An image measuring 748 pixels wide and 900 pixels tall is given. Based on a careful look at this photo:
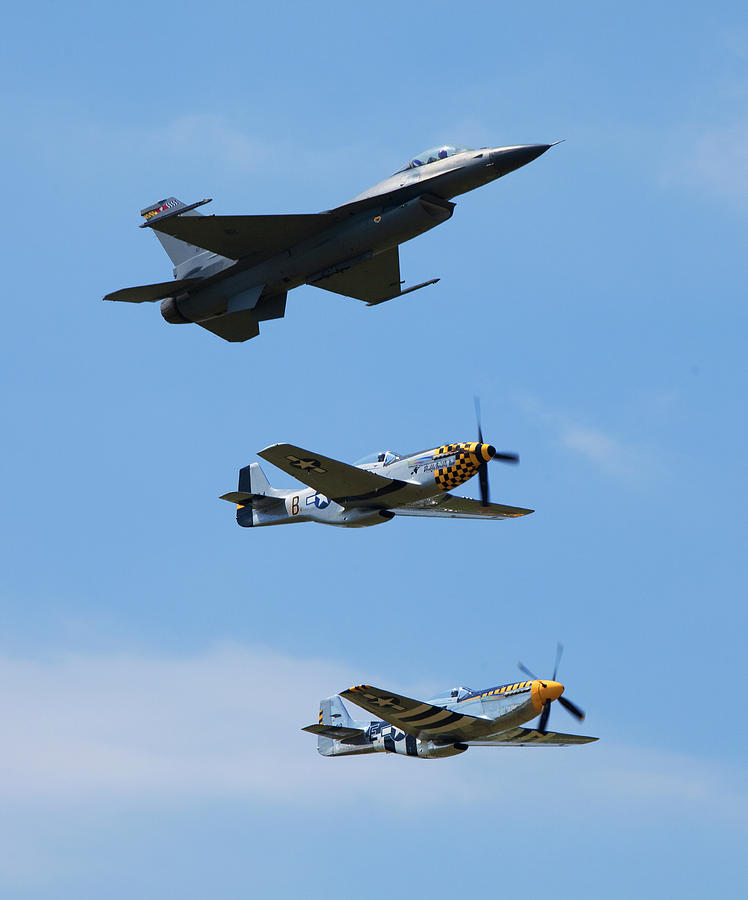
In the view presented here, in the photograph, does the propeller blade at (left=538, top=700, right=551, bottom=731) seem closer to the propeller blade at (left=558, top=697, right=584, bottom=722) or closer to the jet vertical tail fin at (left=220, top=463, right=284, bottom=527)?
the propeller blade at (left=558, top=697, right=584, bottom=722)

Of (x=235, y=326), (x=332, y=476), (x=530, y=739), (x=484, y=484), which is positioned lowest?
(x=530, y=739)

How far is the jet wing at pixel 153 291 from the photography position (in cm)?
5325

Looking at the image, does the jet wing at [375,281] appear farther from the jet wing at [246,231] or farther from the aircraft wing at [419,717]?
the aircraft wing at [419,717]

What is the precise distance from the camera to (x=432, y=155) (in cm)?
5156

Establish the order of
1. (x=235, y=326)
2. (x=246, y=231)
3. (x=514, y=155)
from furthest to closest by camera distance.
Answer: (x=235, y=326) → (x=246, y=231) → (x=514, y=155)

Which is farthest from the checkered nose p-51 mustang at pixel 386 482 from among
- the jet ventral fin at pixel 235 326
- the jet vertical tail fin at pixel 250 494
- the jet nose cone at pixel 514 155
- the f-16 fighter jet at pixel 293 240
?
the jet nose cone at pixel 514 155

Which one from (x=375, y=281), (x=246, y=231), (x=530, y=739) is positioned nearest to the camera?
(x=246, y=231)

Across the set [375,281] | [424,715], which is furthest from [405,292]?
[424,715]

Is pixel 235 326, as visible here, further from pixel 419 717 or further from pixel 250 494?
pixel 419 717

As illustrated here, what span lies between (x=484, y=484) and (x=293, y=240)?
11752 mm

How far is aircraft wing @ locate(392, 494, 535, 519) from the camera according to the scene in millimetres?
56719

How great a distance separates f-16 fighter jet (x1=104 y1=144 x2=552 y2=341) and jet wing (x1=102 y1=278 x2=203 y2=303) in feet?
0.12

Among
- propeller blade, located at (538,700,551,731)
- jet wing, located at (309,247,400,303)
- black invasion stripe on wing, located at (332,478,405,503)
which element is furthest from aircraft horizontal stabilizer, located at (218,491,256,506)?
propeller blade, located at (538,700,551,731)

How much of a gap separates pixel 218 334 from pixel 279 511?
32.4 ft
